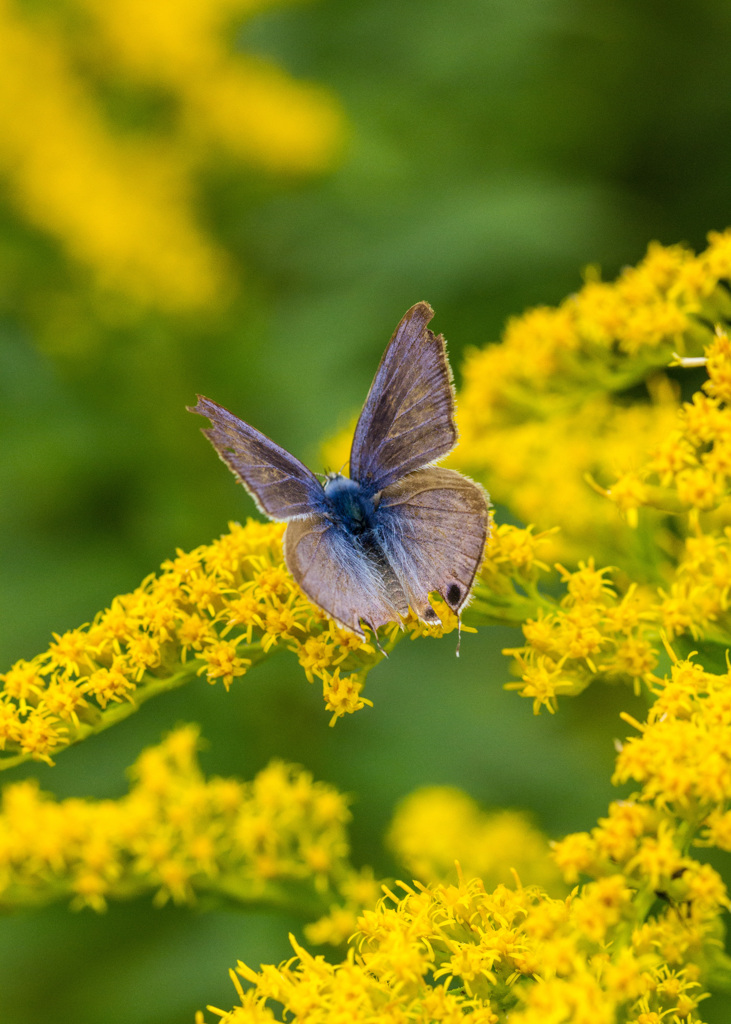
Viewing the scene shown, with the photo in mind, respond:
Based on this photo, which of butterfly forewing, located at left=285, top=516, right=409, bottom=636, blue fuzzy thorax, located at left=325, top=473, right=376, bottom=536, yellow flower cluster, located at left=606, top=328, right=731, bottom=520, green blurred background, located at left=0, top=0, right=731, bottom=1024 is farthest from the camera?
green blurred background, located at left=0, top=0, right=731, bottom=1024

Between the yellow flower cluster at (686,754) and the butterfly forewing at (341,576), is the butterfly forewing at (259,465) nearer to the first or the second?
the butterfly forewing at (341,576)

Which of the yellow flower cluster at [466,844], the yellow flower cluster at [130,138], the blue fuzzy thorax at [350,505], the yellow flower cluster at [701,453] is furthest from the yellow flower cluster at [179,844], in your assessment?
the yellow flower cluster at [130,138]

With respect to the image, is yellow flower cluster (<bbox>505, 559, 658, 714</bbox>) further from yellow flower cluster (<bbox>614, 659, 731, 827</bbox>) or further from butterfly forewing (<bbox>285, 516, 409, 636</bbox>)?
butterfly forewing (<bbox>285, 516, 409, 636</bbox>)

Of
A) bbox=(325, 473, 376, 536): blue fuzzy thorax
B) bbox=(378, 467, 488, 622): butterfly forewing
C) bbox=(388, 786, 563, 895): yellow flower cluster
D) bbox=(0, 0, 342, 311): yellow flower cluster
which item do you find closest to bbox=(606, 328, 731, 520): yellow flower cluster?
bbox=(378, 467, 488, 622): butterfly forewing

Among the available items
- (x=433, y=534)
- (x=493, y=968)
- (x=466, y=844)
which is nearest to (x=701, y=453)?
(x=433, y=534)

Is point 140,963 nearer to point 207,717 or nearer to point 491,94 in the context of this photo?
point 207,717

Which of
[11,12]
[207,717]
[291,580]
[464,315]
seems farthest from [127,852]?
[11,12]

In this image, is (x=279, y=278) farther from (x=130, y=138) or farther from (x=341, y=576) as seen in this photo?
(x=341, y=576)
